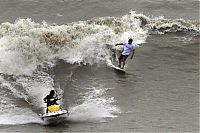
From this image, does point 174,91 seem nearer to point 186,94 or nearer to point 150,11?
point 186,94

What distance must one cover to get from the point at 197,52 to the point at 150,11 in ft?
19.3

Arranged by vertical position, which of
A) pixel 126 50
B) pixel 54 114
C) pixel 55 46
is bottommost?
pixel 54 114

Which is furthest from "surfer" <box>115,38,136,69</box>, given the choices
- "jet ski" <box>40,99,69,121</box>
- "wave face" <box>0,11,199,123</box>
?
"jet ski" <box>40,99,69,121</box>

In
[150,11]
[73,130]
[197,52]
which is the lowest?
[73,130]

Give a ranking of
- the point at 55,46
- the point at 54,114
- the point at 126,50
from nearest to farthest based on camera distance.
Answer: the point at 54,114
the point at 126,50
the point at 55,46

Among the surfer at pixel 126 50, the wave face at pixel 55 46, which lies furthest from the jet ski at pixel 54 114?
the surfer at pixel 126 50

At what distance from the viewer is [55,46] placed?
59.6ft

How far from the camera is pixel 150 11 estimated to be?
23.9 m

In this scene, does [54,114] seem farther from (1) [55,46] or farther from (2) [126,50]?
(1) [55,46]

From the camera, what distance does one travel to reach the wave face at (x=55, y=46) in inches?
586

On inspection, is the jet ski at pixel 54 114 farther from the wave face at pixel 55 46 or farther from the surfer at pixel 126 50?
the surfer at pixel 126 50

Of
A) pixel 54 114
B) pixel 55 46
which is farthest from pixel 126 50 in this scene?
pixel 54 114

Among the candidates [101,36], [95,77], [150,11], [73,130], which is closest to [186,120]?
[73,130]

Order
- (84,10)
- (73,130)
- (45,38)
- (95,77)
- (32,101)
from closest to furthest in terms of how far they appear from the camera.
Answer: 1. (73,130)
2. (32,101)
3. (95,77)
4. (45,38)
5. (84,10)
